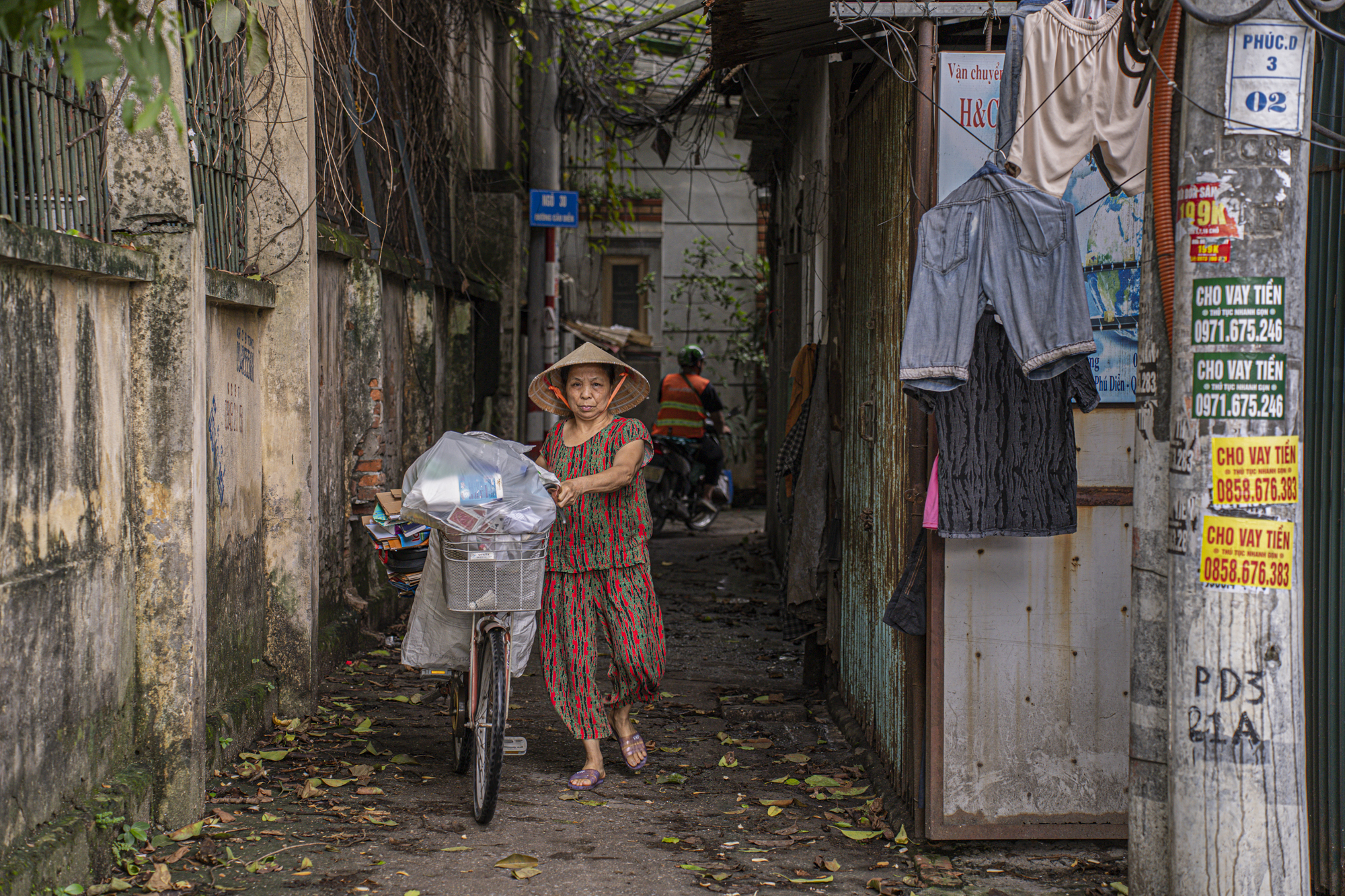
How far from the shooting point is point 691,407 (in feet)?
40.8

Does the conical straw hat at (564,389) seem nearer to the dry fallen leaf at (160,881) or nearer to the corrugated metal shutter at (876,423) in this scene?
the corrugated metal shutter at (876,423)

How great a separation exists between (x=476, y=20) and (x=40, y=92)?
7.41 metres

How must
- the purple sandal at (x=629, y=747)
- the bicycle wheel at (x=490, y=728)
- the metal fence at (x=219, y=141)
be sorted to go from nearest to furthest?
the bicycle wheel at (x=490, y=728) < the metal fence at (x=219, y=141) < the purple sandal at (x=629, y=747)

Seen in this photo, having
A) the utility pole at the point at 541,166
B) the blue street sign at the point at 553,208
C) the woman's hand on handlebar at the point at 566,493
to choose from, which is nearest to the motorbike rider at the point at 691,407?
the utility pole at the point at 541,166

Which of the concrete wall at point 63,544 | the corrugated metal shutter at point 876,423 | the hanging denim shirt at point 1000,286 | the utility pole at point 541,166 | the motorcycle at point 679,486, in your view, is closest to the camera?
the concrete wall at point 63,544

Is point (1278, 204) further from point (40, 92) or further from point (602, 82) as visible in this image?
point (602, 82)

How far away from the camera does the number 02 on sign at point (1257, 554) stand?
242cm

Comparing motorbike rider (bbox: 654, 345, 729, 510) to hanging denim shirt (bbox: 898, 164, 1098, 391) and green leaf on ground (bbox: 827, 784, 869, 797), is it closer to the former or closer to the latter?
green leaf on ground (bbox: 827, 784, 869, 797)

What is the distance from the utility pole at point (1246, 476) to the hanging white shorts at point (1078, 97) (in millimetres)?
1014

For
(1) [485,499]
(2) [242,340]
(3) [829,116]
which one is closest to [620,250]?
(3) [829,116]

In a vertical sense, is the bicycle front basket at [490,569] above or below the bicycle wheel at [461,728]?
above

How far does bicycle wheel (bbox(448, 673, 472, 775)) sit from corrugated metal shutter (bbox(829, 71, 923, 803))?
5.72 feet

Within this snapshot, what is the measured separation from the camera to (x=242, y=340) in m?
5.13

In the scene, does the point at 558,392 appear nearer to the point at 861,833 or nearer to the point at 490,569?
the point at 490,569
